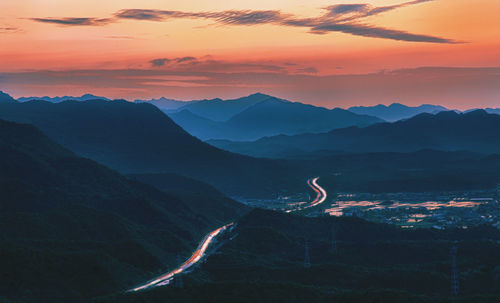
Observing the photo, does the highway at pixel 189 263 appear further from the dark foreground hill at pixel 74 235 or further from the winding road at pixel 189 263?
the dark foreground hill at pixel 74 235

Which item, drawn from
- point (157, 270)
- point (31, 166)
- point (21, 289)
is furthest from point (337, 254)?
point (31, 166)

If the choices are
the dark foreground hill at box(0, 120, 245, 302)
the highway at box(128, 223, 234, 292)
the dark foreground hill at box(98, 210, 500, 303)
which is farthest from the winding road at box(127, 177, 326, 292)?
the dark foreground hill at box(98, 210, 500, 303)

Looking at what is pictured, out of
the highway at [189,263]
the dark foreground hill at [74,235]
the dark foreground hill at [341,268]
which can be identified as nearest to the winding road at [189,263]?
the highway at [189,263]

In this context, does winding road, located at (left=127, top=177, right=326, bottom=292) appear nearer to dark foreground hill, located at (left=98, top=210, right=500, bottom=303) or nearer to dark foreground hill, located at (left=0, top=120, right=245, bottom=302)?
dark foreground hill, located at (left=0, top=120, right=245, bottom=302)

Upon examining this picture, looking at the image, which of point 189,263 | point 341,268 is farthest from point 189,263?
point 341,268

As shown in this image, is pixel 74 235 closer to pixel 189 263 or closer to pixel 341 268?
pixel 189 263

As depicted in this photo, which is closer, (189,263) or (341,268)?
(341,268)

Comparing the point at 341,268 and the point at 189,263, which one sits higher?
the point at 341,268
